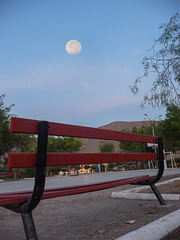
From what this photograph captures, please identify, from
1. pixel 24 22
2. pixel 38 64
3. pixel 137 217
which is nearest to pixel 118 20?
pixel 38 64

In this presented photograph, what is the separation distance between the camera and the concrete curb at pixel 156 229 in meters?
2.25

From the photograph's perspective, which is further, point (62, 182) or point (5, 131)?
point (5, 131)

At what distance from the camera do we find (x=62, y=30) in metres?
19.7

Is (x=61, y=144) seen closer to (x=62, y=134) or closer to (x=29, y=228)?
(x=62, y=134)

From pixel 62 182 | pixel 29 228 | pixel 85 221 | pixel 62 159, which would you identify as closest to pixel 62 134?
pixel 62 159

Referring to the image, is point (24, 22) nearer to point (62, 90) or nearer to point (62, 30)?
point (62, 30)

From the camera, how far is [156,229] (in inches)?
98.4

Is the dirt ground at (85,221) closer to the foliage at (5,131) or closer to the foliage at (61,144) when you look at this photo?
the foliage at (5,131)

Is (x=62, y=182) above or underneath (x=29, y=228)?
above

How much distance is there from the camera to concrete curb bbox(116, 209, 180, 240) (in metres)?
2.25

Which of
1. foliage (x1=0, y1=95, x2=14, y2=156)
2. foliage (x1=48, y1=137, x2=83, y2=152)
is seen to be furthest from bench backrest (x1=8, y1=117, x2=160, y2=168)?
foliage (x1=48, y1=137, x2=83, y2=152)

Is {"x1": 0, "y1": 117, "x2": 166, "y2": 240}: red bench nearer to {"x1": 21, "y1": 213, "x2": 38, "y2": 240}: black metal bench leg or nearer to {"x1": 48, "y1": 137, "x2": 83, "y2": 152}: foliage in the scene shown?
{"x1": 21, "y1": 213, "x2": 38, "y2": 240}: black metal bench leg

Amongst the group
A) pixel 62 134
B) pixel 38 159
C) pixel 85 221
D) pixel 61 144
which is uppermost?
pixel 61 144

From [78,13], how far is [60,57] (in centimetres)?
336
